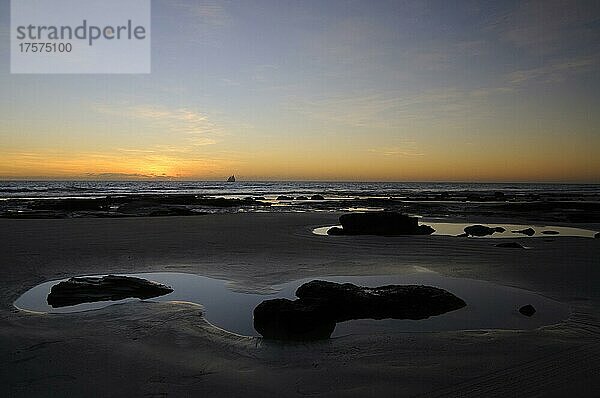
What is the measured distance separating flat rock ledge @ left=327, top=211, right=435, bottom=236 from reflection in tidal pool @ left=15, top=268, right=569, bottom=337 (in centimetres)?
813

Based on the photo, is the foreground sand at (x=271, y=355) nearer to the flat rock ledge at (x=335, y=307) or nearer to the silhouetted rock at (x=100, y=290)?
the flat rock ledge at (x=335, y=307)

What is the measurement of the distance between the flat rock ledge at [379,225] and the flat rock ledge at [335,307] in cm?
1083

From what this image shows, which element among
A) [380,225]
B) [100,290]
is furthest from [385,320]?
[380,225]

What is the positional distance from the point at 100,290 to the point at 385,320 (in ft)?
17.9

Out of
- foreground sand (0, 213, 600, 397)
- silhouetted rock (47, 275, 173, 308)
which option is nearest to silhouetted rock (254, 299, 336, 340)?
foreground sand (0, 213, 600, 397)

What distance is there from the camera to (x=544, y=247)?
15.3 m

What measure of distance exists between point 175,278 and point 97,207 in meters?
28.3

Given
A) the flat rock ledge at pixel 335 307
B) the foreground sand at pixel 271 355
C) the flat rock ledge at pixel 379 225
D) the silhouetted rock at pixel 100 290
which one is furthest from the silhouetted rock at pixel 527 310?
the flat rock ledge at pixel 379 225

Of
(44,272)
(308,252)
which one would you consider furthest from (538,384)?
(44,272)

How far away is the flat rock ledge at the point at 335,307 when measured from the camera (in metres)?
6.36

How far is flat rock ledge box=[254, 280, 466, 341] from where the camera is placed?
6359mm

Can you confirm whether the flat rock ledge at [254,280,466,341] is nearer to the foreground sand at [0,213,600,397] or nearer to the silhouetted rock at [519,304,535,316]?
the foreground sand at [0,213,600,397]

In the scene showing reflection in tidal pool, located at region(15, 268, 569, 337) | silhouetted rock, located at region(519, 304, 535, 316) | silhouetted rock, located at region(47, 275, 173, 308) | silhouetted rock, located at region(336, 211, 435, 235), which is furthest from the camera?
silhouetted rock, located at region(336, 211, 435, 235)

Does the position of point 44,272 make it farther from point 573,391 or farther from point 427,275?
point 573,391
